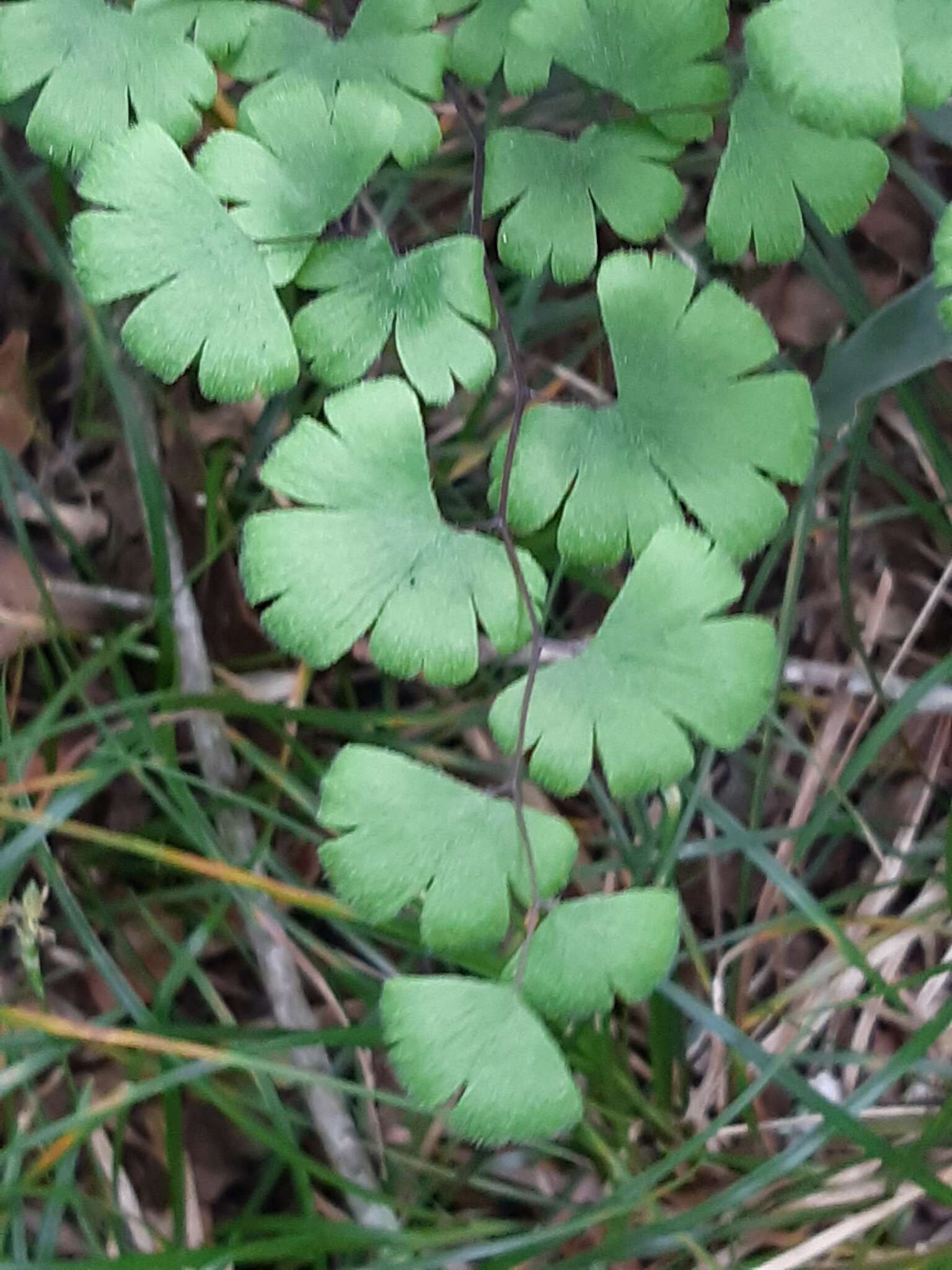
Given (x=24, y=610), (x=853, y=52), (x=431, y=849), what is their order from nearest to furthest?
(x=853, y=52), (x=431, y=849), (x=24, y=610)

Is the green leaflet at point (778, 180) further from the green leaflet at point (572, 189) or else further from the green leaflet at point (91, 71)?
the green leaflet at point (91, 71)

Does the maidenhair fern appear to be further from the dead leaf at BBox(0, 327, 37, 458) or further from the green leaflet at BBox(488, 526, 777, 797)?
the dead leaf at BBox(0, 327, 37, 458)

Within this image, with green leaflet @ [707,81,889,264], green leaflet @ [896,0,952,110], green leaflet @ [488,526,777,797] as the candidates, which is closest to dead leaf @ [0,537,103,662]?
green leaflet @ [488,526,777,797]

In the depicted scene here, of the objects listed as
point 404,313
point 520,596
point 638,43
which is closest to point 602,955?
point 520,596

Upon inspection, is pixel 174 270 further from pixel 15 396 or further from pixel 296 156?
pixel 15 396

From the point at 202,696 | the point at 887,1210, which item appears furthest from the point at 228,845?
the point at 887,1210

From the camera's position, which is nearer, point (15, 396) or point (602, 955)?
point (602, 955)
